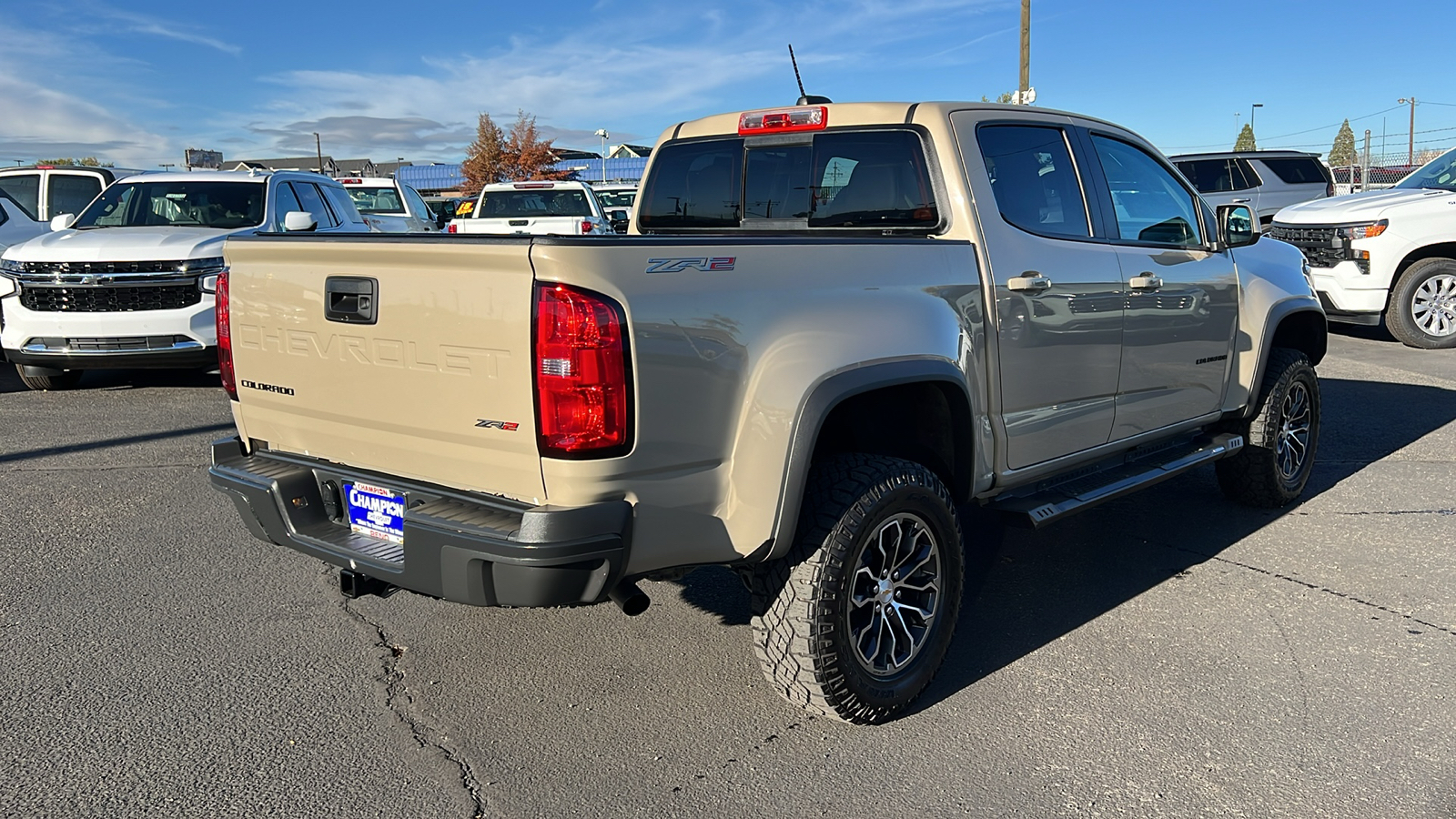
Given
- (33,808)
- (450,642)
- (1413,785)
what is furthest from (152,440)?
(1413,785)

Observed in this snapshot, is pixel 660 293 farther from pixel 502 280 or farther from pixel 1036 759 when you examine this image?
pixel 1036 759

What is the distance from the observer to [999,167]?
411 cm

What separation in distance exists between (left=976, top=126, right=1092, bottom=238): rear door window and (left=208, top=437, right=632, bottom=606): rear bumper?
82.5 inches

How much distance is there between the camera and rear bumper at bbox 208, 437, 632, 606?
2750 mm

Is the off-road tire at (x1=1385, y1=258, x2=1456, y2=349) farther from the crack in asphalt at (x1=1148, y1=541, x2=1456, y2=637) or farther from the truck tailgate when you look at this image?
the truck tailgate

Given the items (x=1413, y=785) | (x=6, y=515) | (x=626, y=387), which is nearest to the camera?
(x=626, y=387)

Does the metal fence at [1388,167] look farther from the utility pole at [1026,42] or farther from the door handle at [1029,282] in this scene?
the door handle at [1029,282]

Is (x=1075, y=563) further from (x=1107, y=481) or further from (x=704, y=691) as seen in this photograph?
(x=704, y=691)

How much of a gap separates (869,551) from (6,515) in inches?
179

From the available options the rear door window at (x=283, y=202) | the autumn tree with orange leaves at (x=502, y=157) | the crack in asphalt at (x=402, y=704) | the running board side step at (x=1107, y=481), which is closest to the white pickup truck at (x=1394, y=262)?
the running board side step at (x=1107, y=481)

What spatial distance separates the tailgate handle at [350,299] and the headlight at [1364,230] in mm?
11024

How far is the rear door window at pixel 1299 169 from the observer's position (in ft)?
61.0

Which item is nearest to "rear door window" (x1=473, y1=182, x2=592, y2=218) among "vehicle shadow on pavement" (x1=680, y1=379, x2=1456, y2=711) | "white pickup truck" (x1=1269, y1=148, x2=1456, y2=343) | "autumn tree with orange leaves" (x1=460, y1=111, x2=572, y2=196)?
"white pickup truck" (x1=1269, y1=148, x2=1456, y2=343)

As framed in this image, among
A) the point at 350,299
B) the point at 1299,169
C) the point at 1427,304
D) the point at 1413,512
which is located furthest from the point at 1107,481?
the point at 1299,169
